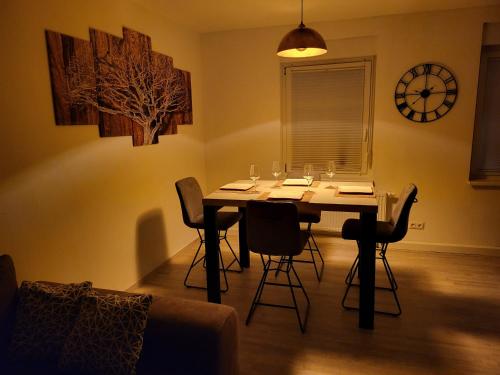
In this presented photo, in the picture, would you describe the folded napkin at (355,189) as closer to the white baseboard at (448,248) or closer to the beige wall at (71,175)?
the white baseboard at (448,248)

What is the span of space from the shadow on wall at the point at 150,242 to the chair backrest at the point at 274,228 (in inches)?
52.2

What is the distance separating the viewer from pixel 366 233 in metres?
2.46

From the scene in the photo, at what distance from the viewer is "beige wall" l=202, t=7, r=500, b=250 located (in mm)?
3719

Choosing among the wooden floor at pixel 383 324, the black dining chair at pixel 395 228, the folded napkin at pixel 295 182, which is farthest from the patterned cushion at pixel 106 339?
the folded napkin at pixel 295 182

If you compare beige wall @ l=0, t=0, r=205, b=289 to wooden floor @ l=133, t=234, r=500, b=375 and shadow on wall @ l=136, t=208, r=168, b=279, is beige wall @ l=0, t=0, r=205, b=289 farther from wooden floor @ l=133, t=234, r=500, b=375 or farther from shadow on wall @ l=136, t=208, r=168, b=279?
wooden floor @ l=133, t=234, r=500, b=375

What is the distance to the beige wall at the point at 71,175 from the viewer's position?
2.14 metres

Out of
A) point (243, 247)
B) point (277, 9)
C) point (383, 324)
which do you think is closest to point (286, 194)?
point (243, 247)

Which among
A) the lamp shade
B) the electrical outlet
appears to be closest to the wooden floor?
the electrical outlet

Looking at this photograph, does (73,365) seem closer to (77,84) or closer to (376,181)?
(77,84)

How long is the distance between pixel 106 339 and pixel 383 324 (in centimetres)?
194

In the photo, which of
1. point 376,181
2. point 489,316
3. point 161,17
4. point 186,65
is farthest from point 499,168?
point 161,17

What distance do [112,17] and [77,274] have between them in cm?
202

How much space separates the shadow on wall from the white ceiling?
6.41ft

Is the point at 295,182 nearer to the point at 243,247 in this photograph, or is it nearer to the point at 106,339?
the point at 243,247
